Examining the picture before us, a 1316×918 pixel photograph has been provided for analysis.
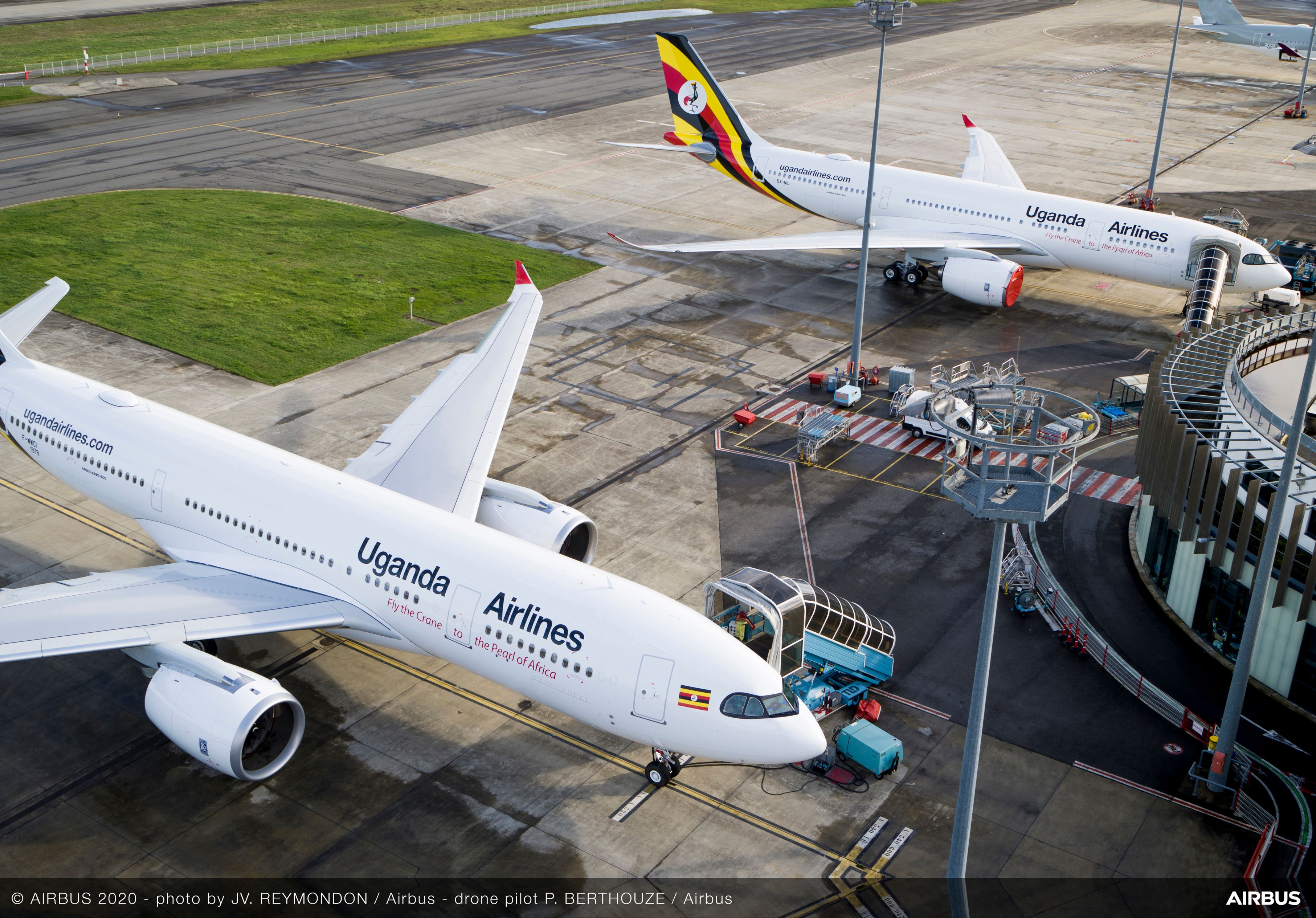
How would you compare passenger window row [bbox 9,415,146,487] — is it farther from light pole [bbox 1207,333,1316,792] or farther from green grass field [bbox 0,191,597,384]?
light pole [bbox 1207,333,1316,792]

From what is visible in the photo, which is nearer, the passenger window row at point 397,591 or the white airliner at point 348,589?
the white airliner at point 348,589

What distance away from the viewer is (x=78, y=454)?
3469 centimetres

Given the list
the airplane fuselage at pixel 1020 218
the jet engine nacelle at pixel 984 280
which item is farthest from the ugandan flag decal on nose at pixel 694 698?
the airplane fuselage at pixel 1020 218

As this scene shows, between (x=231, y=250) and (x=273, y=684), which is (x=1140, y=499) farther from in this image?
(x=231, y=250)

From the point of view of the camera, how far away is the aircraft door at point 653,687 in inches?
1003

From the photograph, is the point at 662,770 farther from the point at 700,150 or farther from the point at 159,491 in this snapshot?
the point at 700,150

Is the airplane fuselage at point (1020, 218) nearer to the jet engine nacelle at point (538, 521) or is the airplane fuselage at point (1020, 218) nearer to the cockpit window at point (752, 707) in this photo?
the jet engine nacelle at point (538, 521)

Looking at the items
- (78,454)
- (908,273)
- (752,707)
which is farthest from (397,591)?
(908,273)

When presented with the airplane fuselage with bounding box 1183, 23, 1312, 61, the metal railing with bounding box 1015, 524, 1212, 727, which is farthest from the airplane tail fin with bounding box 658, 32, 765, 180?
the airplane fuselage with bounding box 1183, 23, 1312, 61

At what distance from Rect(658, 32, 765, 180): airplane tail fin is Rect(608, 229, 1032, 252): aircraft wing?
28.5 ft

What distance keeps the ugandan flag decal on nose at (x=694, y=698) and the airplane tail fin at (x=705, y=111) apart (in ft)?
152

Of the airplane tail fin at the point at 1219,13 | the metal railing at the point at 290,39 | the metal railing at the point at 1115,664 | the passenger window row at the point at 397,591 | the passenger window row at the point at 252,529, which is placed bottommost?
the metal railing at the point at 1115,664

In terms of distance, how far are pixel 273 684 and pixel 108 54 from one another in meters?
105

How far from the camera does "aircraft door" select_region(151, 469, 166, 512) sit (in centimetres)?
3291
